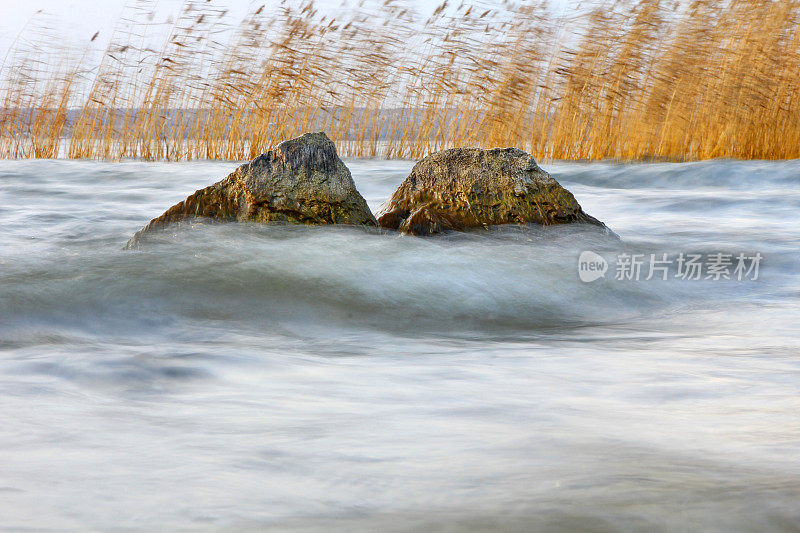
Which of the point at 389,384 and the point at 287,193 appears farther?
the point at 287,193

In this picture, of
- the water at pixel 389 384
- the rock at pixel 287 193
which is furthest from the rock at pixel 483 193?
the rock at pixel 287 193

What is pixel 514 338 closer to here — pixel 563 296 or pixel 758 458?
pixel 563 296

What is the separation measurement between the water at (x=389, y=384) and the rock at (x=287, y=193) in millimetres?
135

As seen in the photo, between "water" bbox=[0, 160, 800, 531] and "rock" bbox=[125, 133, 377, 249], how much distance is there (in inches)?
5.3

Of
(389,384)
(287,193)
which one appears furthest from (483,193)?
(389,384)

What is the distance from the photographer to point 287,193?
365 cm

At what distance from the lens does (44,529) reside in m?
1.08
